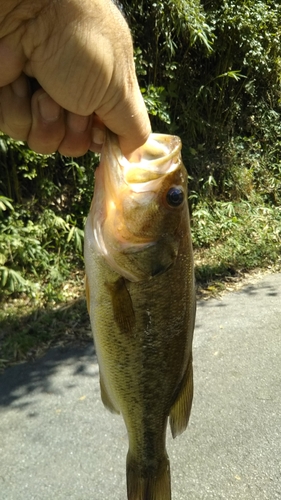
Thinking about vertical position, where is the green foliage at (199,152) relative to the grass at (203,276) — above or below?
above

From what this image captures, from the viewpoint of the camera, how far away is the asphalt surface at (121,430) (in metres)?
3.04

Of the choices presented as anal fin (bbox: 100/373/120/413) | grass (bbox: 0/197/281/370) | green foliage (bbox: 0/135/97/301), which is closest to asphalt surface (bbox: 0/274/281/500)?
grass (bbox: 0/197/281/370)

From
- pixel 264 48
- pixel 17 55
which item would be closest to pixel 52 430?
pixel 17 55

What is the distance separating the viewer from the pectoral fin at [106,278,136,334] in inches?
63.4

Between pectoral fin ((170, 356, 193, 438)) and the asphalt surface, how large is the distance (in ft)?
4.92

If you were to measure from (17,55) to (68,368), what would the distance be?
124 inches

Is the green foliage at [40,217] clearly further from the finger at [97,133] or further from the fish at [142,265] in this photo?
the fish at [142,265]

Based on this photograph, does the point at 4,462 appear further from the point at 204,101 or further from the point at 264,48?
the point at 264,48

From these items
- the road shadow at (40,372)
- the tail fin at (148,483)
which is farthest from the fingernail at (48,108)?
the road shadow at (40,372)

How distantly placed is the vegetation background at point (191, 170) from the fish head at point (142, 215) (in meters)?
2.93

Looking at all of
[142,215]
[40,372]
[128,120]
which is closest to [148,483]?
[142,215]

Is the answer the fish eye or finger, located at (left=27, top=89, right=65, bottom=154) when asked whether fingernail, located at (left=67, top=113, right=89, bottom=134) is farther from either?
the fish eye

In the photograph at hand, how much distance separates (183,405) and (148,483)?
31 centimetres

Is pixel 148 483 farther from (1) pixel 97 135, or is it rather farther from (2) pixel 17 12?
(2) pixel 17 12
